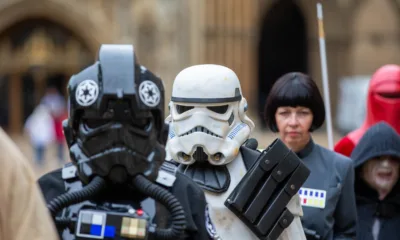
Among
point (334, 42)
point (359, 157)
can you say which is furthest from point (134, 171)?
point (334, 42)

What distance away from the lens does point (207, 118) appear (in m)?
5.31

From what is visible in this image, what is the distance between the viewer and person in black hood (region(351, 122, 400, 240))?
22.4 feet

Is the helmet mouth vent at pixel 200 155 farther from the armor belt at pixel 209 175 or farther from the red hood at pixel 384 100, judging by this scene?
the red hood at pixel 384 100

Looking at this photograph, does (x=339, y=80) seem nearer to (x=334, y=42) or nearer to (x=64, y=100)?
(x=334, y=42)

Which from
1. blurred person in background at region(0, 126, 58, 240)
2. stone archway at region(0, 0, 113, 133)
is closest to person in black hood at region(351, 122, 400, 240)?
blurred person in background at region(0, 126, 58, 240)

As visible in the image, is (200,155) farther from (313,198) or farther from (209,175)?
(313,198)

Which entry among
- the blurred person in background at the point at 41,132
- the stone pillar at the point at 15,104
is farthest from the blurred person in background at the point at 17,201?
the stone pillar at the point at 15,104

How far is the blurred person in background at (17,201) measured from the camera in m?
3.15

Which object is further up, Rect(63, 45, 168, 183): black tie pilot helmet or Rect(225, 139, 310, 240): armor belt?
Rect(63, 45, 168, 183): black tie pilot helmet

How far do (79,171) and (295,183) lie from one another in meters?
1.69

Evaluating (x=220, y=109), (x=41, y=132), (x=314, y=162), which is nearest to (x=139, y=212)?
(x=220, y=109)

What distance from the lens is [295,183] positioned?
17.9ft

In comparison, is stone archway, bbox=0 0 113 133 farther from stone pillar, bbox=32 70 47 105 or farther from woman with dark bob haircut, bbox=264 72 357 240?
woman with dark bob haircut, bbox=264 72 357 240

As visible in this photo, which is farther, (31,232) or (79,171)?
(79,171)
